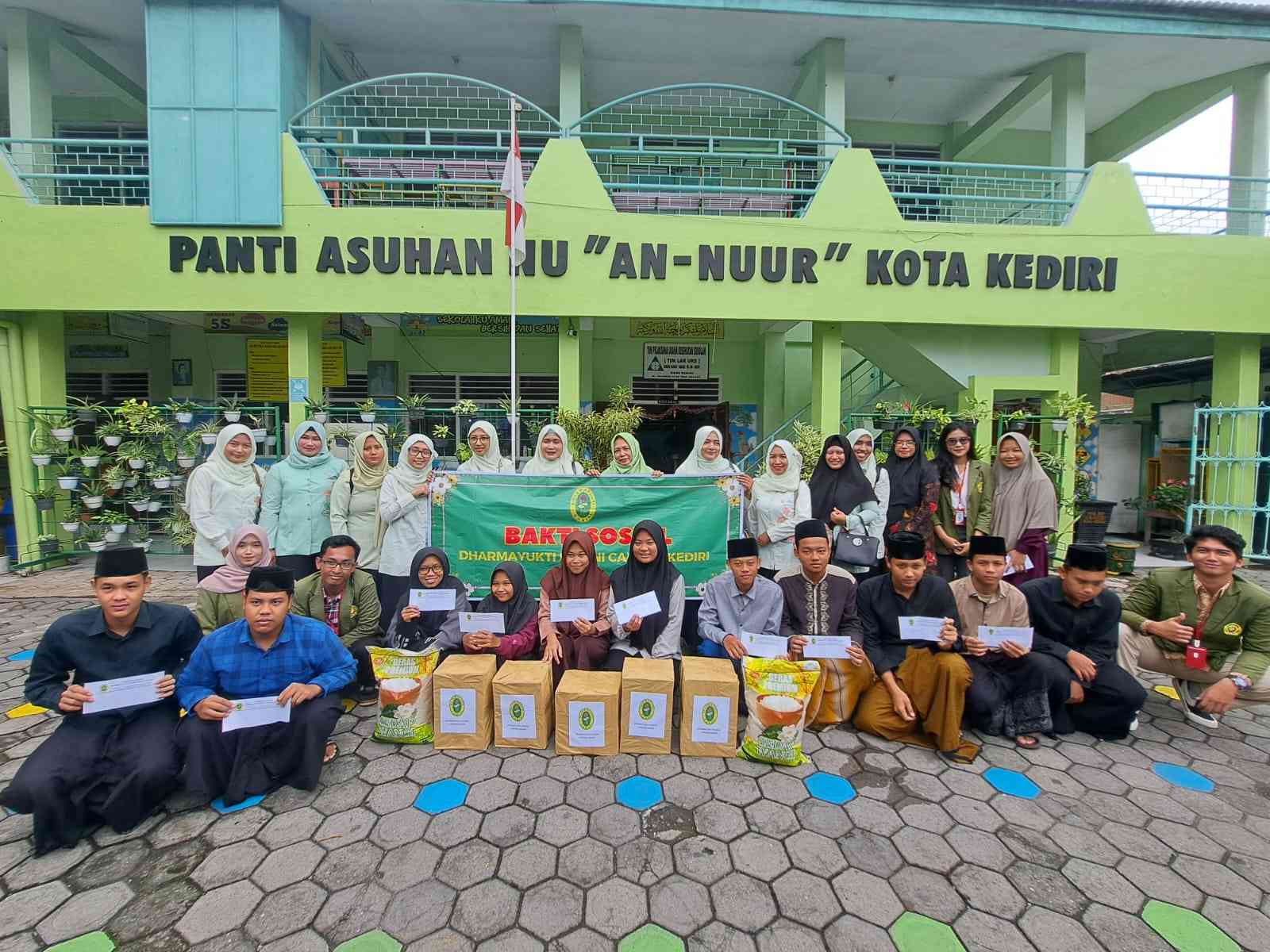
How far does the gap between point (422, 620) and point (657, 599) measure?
1509 millimetres

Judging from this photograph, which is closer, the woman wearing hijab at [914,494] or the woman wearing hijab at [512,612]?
the woman wearing hijab at [512,612]

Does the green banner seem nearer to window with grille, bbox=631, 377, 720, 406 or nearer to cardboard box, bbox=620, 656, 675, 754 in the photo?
cardboard box, bbox=620, 656, 675, 754

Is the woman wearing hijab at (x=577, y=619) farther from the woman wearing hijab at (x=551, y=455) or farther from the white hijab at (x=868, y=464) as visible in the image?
the white hijab at (x=868, y=464)

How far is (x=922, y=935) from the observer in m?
1.97

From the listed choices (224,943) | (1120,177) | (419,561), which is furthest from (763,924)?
(1120,177)

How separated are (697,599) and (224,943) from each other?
9.99ft

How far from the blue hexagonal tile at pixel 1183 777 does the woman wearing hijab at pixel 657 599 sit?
2.52 meters

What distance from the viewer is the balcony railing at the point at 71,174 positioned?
6.61 metres

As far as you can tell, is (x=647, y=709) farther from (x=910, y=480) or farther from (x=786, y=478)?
(x=910, y=480)

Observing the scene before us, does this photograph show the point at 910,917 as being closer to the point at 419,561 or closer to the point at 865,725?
the point at 865,725

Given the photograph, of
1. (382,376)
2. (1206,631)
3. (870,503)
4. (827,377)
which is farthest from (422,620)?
(382,376)

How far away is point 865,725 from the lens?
3.31 m

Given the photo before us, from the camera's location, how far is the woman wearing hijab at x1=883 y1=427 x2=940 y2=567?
4719 mm

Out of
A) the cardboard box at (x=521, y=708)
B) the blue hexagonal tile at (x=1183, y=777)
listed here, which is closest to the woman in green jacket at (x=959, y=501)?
the blue hexagonal tile at (x=1183, y=777)
